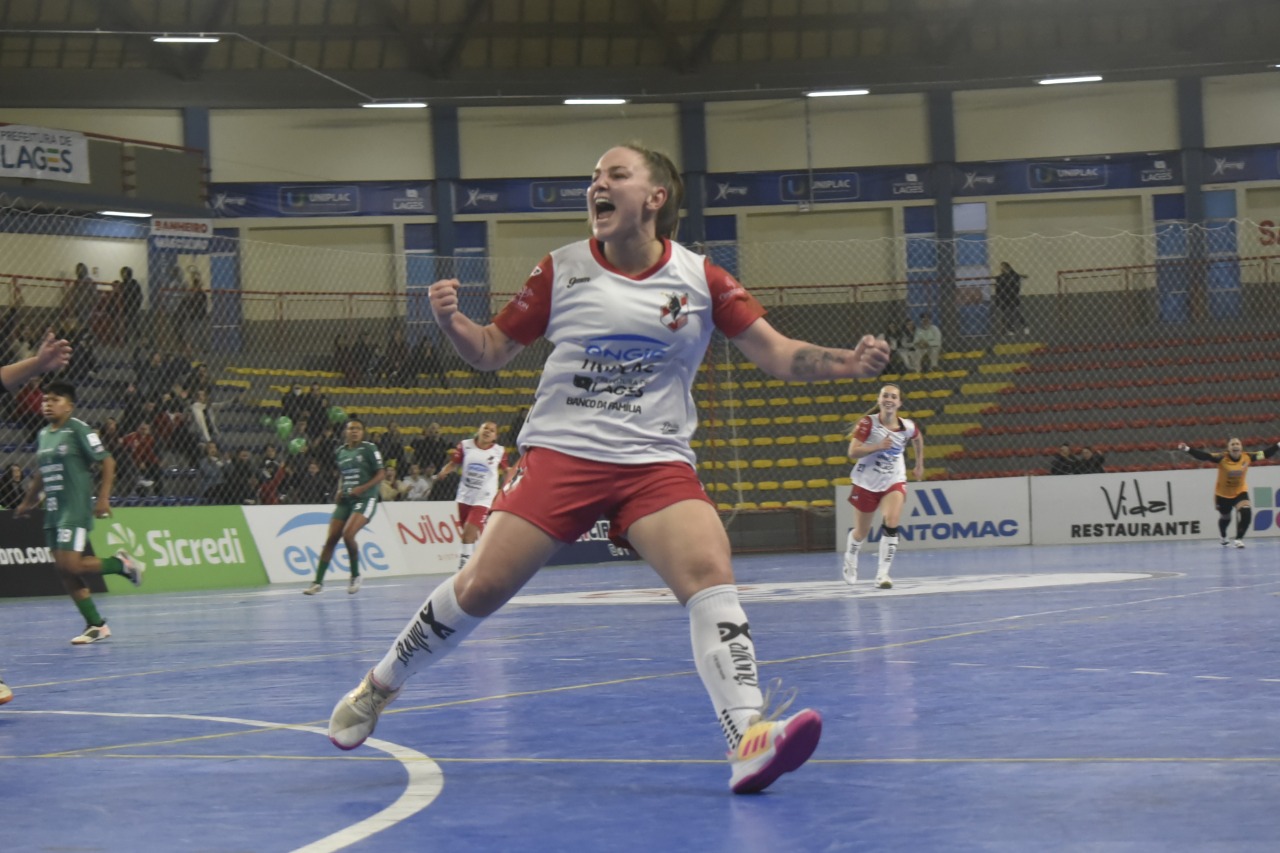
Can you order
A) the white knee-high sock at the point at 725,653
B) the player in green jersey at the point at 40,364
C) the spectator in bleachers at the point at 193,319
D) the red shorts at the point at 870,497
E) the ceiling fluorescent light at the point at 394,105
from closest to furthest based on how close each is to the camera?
1. the white knee-high sock at the point at 725,653
2. the player in green jersey at the point at 40,364
3. the red shorts at the point at 870,497
4. the spectator in bleachers at the point at 193,319
5. the ceiling fluorescent light at the point at 394,105

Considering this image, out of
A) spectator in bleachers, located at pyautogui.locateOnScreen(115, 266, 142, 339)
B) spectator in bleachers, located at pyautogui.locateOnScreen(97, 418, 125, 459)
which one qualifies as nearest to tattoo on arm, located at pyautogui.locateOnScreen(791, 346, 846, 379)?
spectator in bleachers, located at pyautogui.locateOnScreen(97, 418, 125, 459)

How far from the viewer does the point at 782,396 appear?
34.7 metres

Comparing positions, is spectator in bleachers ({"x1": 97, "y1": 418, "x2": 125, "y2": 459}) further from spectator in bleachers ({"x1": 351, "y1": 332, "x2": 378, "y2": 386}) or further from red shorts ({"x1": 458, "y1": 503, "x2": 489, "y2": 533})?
spectator in bleachers ({"x1": 351, "y1": 332, "x2": 378, "y2": 386})

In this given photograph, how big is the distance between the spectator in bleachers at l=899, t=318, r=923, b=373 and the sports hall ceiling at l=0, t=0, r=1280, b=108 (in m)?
7.93

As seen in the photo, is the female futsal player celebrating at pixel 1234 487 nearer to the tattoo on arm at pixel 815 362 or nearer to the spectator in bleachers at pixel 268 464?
the spectator in bleachers at pixel 268 464

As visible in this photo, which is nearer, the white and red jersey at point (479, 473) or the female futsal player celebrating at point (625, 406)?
the female futsal player celebrating at point (625, 406)

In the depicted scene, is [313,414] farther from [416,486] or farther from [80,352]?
[80,352]

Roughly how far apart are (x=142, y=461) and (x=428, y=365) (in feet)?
31.4

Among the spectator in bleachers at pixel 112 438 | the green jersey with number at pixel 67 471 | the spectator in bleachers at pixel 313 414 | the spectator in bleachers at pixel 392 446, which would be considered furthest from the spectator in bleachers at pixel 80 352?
the green jersey with number at pixel 67 471

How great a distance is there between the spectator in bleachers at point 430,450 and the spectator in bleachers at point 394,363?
8.84 feet

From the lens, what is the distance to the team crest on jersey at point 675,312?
514 centimetres

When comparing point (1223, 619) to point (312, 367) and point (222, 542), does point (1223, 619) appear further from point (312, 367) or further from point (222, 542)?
point (312, 367)

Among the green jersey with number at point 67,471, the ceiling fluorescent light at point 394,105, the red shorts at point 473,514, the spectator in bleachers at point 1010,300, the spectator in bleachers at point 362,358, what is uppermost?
the ceiling fluorescent light at point 394,105

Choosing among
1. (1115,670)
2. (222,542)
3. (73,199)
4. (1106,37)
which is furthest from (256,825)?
(1106,37)
